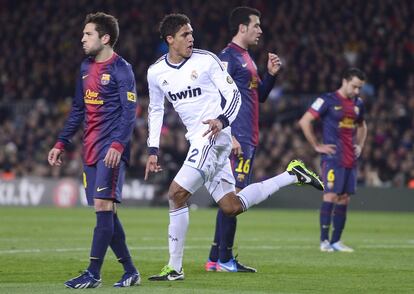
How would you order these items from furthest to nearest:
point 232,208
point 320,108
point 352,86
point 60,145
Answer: point 320,108
point 352,86
point 232,208
point 60,145

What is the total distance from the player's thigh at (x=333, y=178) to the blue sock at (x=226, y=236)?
3718mm

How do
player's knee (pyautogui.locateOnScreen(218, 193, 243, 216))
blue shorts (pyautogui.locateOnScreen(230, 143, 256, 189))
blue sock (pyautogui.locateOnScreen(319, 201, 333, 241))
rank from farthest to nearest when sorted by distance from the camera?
blue sock (pyautogui.locateOnScreen(319, 201, 333, 241)) → blue shorts (pyautogui.locateOnScreen(230, 143, 256, 189)) → player's knee (pyautogui.locateOnScreen(218, 193, 243, 216))

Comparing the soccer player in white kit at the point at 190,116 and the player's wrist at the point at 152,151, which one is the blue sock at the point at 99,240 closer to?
the soccer player in white kit at the point at 190,116

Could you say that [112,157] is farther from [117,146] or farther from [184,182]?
[184,182]

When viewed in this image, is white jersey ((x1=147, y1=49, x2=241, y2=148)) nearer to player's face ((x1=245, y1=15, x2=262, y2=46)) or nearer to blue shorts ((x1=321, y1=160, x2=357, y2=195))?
player's face ((x1=245, y1=15, x2=262, y2=46))

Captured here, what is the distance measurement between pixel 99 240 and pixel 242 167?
2695mm

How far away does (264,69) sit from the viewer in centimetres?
3008

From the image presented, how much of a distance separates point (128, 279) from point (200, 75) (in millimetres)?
2071

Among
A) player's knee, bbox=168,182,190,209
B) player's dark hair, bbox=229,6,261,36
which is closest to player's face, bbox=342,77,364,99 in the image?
player's dark hair, bbox=229,6,261,36

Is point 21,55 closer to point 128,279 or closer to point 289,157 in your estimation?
point 289,157

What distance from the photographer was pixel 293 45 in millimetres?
31859

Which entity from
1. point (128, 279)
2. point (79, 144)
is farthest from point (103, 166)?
point (79, 144)

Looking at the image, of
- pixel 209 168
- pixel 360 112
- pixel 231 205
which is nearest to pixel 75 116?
pixel 209 168

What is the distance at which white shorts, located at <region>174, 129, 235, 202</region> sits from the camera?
388 inches
